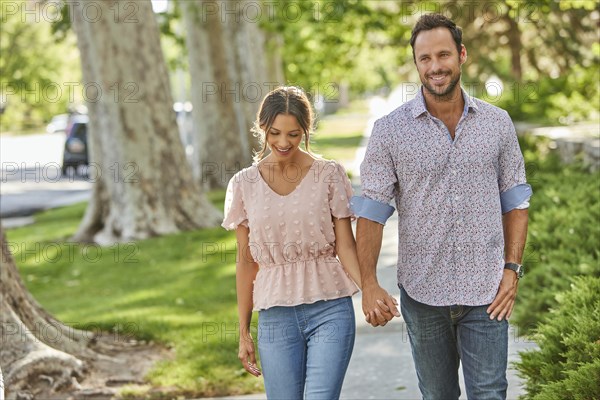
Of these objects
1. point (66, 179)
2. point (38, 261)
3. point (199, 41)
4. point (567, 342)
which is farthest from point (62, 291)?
point (66, 179)

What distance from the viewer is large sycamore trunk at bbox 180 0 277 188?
23.3m

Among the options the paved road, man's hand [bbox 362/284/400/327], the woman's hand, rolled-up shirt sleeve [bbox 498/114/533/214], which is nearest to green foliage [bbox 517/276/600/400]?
rolled-up shirt sleeve [bbox 498/114/533/214]

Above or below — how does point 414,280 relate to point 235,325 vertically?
above

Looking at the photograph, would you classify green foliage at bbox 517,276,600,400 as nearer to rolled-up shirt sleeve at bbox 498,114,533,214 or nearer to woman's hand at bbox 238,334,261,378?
rolled-up shirt sleeve at bbox 498,114,533,214

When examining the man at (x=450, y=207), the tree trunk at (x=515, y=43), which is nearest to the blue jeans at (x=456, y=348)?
the man at (x=450, y=207)

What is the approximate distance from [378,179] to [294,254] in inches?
19.1

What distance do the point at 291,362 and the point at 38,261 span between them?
35.0ft

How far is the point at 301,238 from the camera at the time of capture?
4.46 m

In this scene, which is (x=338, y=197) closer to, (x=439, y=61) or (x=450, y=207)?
A: (x=450, y=207)

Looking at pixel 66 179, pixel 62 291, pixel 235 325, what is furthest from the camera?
pixel 66 179

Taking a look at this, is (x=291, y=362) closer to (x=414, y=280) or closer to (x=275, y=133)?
(x=414, y=280)

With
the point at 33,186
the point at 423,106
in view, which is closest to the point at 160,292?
the point at 423,106

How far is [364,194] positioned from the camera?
4363 mm

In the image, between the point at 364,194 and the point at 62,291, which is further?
the point at 62,291
